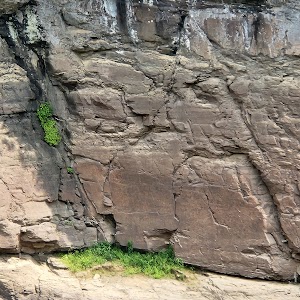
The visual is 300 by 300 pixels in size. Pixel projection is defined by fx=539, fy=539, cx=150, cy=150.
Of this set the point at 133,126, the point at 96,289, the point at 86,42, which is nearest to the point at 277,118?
the point at 133,126

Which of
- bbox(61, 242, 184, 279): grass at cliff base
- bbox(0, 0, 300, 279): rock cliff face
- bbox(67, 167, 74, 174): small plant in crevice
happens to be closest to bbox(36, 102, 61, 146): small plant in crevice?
bbox(0, 0, 300, 279): rock cliff face

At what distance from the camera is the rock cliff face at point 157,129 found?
4.80 metres

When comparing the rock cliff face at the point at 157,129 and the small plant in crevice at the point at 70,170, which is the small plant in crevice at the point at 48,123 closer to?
the rock cliff face at the point at 157,129

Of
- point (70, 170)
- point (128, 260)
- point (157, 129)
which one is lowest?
point (128, 260)

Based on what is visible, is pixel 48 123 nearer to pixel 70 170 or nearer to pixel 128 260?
pixel 70 170

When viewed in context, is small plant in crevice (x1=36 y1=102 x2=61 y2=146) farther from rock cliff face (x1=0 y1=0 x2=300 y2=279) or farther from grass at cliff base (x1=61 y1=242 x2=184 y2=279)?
grass at cliff base (x1=61 y1=242 x2=184 y2=279)

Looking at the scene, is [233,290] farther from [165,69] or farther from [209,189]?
[165,69]

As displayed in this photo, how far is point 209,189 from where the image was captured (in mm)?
5008

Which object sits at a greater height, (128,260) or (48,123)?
(48,123)

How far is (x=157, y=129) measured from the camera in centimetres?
511

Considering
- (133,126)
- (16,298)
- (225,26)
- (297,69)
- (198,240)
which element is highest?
(225,26)

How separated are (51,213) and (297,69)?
2.67m

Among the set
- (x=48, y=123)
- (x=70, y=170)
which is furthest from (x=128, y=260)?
(x=48, y=123)

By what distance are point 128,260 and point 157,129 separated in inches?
51.4
